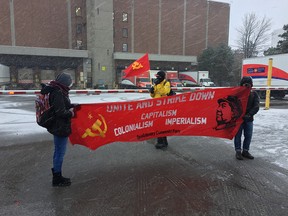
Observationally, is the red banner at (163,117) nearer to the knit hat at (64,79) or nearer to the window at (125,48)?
the knit hat at (64,79)

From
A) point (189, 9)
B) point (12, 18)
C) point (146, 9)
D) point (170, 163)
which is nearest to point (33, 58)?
point (12, 18)

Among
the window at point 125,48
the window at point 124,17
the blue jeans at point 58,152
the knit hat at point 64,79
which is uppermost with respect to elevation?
the window at point 124,17

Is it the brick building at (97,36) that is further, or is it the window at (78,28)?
the window at (78,28)

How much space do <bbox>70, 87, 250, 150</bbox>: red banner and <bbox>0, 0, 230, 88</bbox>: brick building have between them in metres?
40.5

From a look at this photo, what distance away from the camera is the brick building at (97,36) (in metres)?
43.9

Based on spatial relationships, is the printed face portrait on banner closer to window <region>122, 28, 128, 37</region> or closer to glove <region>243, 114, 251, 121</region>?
glove <region>243, 114, 251, 121</region>

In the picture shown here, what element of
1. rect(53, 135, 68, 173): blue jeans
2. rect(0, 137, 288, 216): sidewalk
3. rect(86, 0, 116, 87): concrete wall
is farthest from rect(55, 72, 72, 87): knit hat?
rect(86, 0, 116, 87): concrete wall

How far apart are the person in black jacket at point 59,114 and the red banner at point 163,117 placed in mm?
538

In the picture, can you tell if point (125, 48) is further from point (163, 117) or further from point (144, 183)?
point (144, 183)

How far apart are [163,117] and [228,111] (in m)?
1.36

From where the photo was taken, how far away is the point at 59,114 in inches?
158

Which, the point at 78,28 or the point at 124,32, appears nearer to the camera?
the point at 78,28

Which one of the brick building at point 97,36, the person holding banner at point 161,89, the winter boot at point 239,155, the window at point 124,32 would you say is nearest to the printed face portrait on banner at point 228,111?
the winter boot at point 239,155

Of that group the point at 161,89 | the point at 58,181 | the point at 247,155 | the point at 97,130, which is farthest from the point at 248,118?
the point at 58,181
